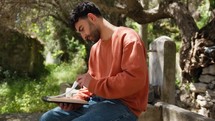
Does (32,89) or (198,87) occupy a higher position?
(198,87)

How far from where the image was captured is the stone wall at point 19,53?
545 inches

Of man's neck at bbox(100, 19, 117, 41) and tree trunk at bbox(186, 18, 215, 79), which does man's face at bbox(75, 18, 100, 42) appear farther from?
tree trunk at bbox(186, 18, 215, 79)

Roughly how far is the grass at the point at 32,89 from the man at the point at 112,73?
6.60m

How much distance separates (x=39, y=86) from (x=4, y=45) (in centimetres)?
284

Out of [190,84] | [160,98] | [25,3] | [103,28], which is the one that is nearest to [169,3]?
[190,84]

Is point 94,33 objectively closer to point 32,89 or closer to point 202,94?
point 202,94

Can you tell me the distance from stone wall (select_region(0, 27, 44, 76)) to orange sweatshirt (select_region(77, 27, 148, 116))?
11.5m

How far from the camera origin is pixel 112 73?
252 centimetres

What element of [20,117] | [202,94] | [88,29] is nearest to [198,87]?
[202,94]

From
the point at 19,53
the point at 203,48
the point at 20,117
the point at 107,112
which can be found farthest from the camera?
the point at 19,53

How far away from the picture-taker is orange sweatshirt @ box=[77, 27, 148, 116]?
2.35m

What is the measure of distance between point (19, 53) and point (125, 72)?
12.3m

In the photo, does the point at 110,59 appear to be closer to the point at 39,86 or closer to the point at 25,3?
the point at 25,3

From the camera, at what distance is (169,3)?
9023 millimetres
